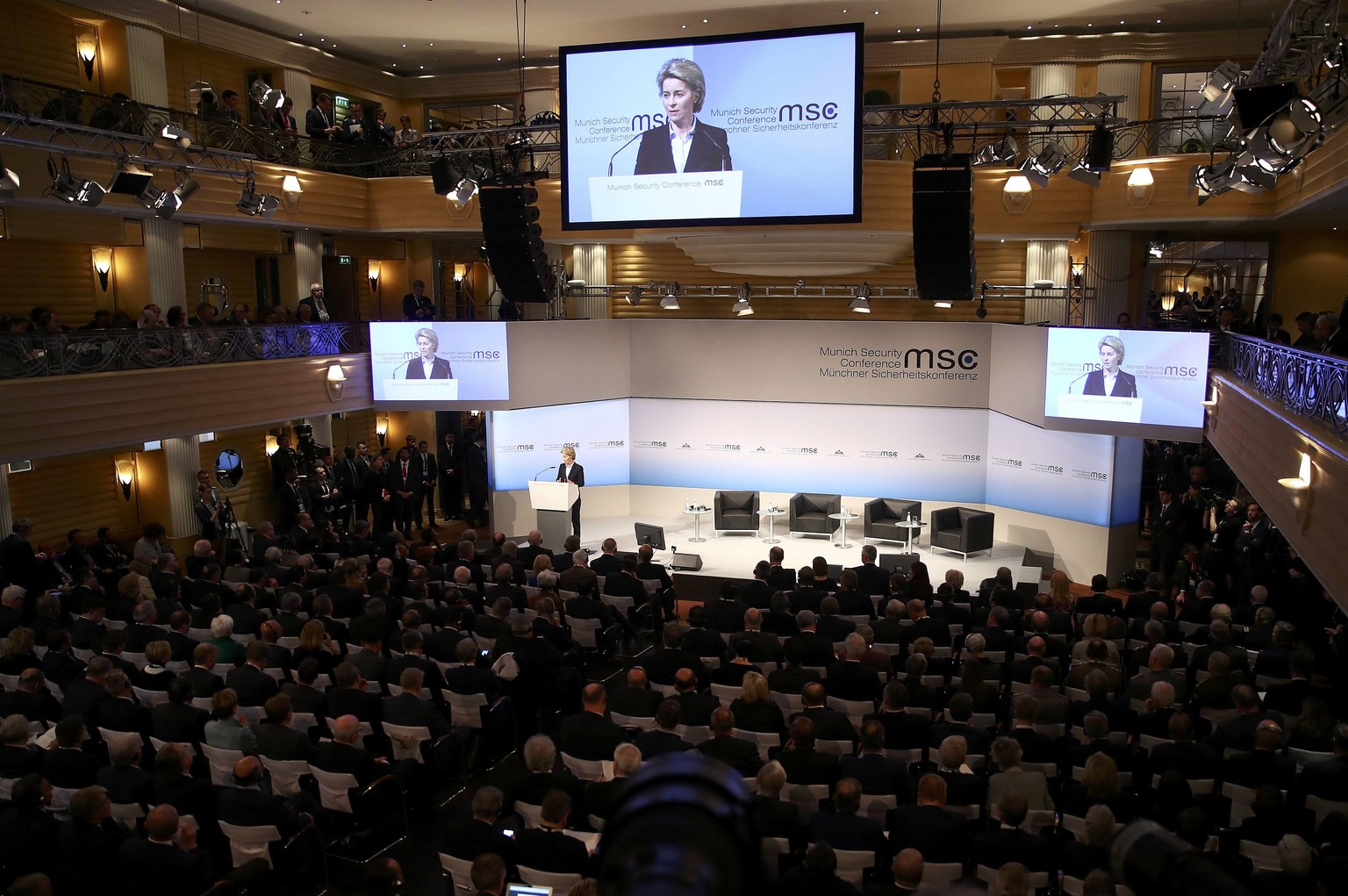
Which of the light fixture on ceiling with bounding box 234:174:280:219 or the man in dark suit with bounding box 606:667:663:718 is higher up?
the light fixture on ceiling with bounding box 234:174:280:219

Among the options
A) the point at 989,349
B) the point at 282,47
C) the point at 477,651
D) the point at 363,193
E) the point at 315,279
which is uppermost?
the point at 282,47

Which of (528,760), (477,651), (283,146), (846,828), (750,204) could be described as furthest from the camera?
(283,146)

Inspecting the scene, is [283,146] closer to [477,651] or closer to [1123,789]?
[477,651]

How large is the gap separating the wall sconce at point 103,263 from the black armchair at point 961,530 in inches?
533

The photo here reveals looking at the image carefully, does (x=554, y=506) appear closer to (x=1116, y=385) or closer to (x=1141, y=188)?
(x=1116, y=385)

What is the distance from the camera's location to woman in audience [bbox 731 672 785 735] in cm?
705

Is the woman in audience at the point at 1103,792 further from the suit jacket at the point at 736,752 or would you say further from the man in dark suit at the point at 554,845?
the man in dark suit at the point at 554,845

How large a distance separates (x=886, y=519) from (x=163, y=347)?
35.3ft

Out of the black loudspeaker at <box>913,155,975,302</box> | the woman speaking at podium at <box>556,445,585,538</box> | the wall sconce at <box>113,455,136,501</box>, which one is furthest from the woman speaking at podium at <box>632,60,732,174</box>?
the wall sconce at <box>113,455,136,501</box>

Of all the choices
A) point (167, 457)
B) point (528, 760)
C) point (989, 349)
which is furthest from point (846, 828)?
point (167, 457)

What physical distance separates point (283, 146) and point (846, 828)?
14.2m

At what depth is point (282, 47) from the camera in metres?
17.4

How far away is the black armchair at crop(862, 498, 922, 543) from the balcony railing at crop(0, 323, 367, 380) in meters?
8.73

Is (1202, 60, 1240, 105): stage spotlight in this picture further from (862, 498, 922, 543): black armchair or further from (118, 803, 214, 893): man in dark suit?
(118, 803, 214, 893): man in dark suit
